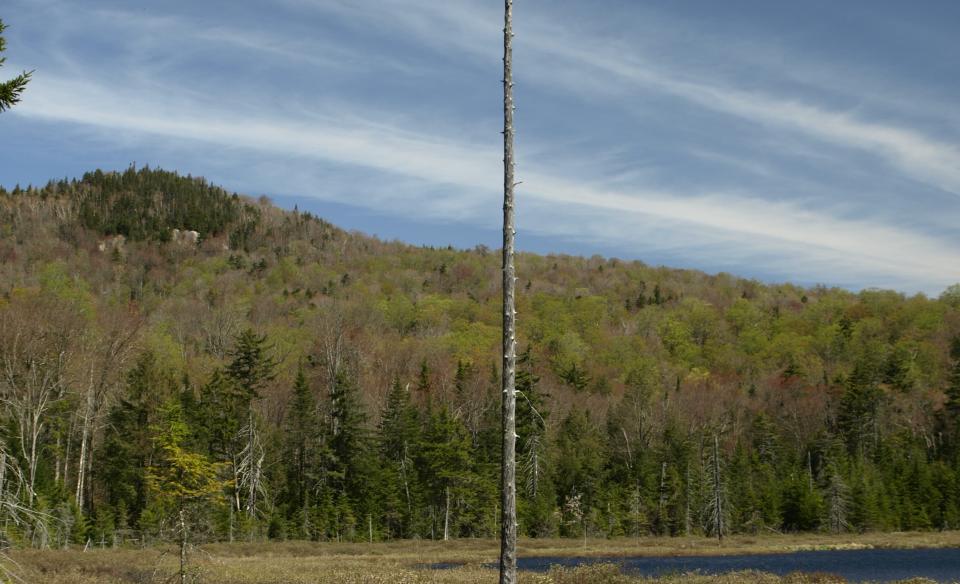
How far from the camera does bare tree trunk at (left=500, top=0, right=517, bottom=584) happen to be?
49.9 feet

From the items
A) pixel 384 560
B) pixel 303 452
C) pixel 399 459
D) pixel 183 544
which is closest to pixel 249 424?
pixel 303 452

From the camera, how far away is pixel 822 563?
173 feet

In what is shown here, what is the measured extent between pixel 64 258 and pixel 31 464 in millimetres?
164909

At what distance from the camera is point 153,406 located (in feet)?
226

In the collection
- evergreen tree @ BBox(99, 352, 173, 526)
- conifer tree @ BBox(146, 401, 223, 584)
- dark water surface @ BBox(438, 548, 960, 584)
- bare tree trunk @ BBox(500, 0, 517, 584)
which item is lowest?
dark water surface @ BBox(438, 548, 960, 584)

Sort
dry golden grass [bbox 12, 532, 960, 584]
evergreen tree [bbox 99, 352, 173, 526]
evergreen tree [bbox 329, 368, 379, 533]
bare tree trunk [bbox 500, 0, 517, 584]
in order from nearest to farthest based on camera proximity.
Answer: bare tree trunk [bbox 500, 0, 517, 584] → dry golden grass [bbox 12, 532, 960, 584] → evergreen tree [bbox 99, 352, 173, 526] → evergreen tree [bbox 329, 368, 379, 533]

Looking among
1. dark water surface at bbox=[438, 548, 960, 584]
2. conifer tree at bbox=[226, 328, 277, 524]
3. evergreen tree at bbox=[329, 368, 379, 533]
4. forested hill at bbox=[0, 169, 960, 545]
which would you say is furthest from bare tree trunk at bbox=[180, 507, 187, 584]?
evergreen tree at bbox=[329, 368, 379, 533]

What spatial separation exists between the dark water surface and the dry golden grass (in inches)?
144

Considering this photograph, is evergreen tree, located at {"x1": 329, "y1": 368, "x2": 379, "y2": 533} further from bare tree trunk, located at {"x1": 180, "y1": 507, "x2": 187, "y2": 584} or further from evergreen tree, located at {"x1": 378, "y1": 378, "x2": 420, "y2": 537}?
bare tree trunk, located at {"x1": 180, "y1": 507, "x2": 187, "y2": 584}

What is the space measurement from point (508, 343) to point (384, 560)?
41.7 metres

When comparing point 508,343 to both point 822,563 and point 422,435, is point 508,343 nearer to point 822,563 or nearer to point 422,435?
point 822,563

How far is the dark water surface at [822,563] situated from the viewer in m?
45.0

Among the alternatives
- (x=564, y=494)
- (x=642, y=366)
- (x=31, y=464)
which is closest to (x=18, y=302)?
(x=31, y=464)

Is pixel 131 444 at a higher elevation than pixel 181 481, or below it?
below
